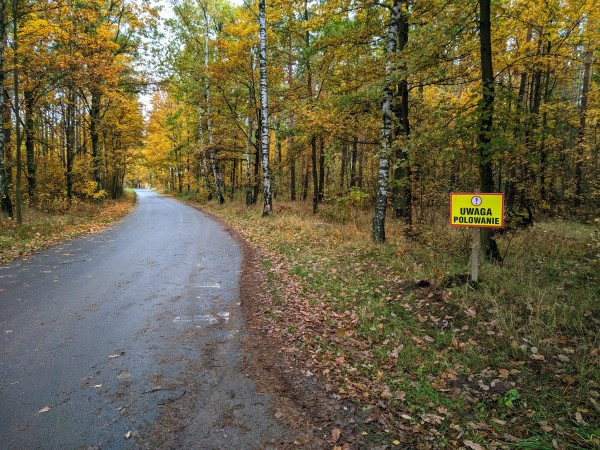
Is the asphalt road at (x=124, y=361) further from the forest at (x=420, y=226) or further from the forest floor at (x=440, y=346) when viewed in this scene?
the forest at (x=420, y=226)

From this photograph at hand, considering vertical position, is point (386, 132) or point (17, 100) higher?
point (17, 100)

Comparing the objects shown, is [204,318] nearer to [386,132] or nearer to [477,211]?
[477,211]

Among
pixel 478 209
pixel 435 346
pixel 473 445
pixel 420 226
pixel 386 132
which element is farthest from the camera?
pixel 420 226

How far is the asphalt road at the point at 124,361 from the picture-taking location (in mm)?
3207

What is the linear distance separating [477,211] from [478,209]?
0.11 ft

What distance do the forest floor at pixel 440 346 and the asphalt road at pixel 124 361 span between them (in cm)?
61

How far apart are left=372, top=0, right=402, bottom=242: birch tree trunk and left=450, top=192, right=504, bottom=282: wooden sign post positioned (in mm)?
3479

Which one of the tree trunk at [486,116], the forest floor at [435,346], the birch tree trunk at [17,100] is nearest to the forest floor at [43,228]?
the birch tree trunk at [17,100]

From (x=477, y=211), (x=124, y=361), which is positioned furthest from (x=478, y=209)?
(x=124, y=361)

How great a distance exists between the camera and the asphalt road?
3207 mm

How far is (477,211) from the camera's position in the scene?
540cm

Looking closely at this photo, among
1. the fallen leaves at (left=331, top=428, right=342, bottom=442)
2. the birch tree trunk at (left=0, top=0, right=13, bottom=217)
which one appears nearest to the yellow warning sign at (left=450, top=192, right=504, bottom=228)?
the fallen leaves at (left=331, top=428, right=342, bottom=442)

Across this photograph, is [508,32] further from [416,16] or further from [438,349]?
[438,349]

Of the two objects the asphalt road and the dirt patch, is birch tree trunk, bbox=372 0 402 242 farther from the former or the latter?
the dirt patch
